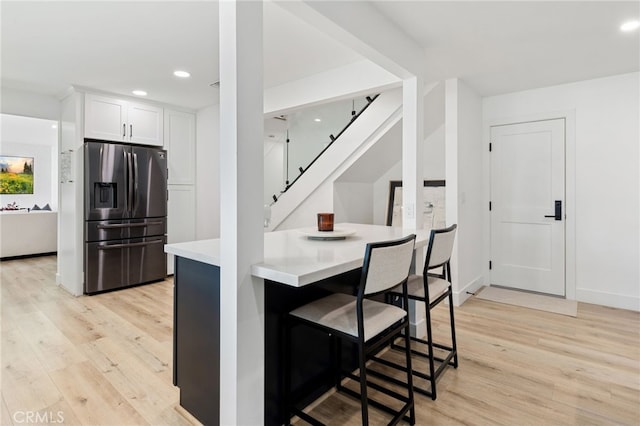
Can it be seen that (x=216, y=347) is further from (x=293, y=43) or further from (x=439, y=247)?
(x=293, y=43)

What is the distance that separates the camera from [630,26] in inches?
102

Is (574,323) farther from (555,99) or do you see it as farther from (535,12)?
(535,12)

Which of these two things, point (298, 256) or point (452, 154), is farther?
point (452, 154)

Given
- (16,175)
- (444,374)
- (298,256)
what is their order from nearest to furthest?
Answer: (298,256)
(444,374)
(16,175)

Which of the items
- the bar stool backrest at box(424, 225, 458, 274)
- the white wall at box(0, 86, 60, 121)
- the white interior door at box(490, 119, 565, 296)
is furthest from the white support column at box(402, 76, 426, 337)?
the white wall at box(0, 86, 60, 121)

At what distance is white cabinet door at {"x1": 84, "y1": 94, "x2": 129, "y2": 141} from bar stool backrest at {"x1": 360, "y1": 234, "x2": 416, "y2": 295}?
4.22 m

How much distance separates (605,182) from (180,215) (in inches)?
215

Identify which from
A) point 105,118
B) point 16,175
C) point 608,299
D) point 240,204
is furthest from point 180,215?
point 16,175

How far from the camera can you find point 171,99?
15.3ft

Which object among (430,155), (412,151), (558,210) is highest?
(430,155)

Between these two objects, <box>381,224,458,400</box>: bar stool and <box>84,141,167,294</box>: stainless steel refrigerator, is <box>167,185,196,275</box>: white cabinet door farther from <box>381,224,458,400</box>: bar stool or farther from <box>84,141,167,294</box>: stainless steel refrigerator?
<box>381,224,458,400</box>: bar stool

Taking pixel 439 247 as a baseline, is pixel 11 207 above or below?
above

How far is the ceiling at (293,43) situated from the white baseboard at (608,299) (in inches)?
94.1

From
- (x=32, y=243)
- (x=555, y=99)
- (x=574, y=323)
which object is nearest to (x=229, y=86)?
(x=574, y=323)
